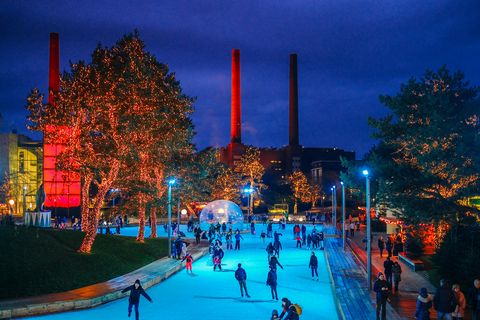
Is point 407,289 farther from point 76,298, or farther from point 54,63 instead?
point 54,63

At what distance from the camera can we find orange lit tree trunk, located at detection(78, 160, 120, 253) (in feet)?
95.3

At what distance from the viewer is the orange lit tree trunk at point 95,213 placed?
29.0 meters

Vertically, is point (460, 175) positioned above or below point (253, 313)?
above

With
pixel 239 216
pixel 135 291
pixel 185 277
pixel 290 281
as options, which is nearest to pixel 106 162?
pixel 185 277

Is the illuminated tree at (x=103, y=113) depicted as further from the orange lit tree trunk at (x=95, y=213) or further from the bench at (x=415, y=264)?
the bench at (x=415, y=264)

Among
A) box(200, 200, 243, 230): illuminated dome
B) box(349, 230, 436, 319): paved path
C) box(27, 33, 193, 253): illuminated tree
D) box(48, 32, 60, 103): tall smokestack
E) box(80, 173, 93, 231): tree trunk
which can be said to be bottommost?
box(349, 230, 436, 319): paved path

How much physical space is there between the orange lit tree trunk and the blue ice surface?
4997 mm

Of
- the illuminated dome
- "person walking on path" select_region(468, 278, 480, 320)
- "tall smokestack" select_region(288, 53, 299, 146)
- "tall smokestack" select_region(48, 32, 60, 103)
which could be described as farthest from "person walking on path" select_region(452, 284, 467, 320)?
"tall smokestack" select_region(288, 53, 299, 146)

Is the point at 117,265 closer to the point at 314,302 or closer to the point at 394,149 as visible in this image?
the point at 314,302

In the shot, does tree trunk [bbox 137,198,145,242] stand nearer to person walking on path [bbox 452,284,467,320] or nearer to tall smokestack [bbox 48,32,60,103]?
person walking on path [bbox 452,284,467,320]

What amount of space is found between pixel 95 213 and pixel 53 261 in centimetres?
581

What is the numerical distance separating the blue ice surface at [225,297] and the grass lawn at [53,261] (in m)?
2.76

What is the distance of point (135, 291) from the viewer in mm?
16938

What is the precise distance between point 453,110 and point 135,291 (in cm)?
2038
